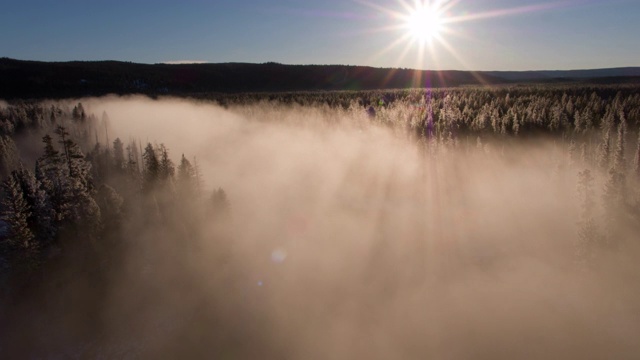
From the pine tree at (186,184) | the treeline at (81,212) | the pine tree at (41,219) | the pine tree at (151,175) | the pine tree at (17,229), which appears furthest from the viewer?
the pine tree at (151,175)

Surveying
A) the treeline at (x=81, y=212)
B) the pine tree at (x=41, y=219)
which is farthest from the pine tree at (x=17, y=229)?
the pine tree at (x=41, y=219)

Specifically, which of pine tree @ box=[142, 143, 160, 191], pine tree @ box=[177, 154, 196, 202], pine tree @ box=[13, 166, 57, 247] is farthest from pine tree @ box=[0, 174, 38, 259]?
pine tree @ box=[142, 143, 160, 191]

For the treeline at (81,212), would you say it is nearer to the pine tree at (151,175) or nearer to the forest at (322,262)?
the pine tree at (151,175)

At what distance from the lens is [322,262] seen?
38.6m

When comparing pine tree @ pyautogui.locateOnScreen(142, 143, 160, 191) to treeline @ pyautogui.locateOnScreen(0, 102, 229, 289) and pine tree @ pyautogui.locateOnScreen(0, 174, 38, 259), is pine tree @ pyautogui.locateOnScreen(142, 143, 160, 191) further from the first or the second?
pine tree @ pyautogui.locateOnScreen(0, 174, 38, 259)

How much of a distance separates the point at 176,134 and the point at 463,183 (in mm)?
70603

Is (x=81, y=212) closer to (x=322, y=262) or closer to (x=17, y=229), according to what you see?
(x=17, y=229)

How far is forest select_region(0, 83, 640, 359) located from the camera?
93.8ft

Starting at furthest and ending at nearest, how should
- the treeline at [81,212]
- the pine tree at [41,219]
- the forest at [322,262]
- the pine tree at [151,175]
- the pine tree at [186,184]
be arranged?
the pine tree at [151,175], the pine tree at [186,184], the pine tree at [41,219], the treeline at [81,212], the forest at [322,262]

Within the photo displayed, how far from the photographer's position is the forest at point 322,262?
28594mm

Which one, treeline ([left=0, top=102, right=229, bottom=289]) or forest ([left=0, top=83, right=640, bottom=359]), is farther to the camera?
treeline ([left=0, top=102, right=229, bottom=289])

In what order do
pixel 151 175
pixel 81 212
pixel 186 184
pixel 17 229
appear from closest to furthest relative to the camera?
pixel 17 229 → pixel 81 212 → pixel 186 184 → pixel 151 175

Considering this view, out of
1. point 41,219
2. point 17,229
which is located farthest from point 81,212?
point 17,229

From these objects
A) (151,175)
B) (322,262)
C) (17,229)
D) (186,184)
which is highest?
(151,175)
